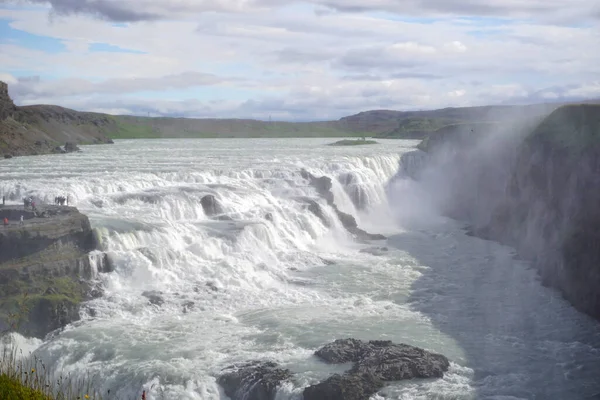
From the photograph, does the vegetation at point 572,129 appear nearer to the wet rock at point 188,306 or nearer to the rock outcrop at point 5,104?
the wet rock at point 188,306

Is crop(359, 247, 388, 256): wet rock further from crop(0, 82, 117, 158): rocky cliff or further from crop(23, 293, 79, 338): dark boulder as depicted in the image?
crop(0, 82, 117, 158): rocky cliff

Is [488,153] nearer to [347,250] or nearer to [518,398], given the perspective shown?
[347,250]

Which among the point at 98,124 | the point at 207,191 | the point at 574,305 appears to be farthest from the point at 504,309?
the point at 98,124

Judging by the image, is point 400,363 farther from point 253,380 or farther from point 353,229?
point 353,229

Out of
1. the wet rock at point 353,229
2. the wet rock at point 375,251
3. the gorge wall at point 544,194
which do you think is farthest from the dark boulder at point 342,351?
the wet rock at point 353,229

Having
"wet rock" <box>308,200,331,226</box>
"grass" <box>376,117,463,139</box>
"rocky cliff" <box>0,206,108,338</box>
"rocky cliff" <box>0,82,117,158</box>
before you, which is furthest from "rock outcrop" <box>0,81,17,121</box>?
"grass" <box>376,117,463,139</box>

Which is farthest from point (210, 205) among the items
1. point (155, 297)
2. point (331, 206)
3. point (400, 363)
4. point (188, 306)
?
point (400, 363)
